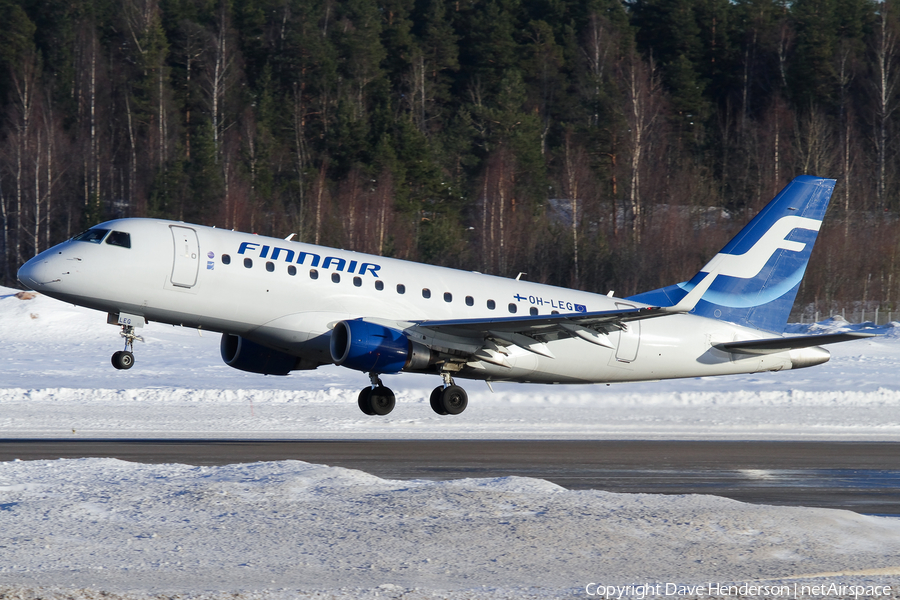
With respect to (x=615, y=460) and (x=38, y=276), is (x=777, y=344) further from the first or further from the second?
(x=38, y=276)

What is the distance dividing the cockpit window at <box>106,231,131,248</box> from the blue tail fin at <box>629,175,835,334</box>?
12952 mm

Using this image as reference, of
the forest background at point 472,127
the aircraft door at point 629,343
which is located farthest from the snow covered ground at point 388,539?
the forest background at point 472,127

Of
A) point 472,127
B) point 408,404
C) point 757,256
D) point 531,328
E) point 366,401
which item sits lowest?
point 408,404

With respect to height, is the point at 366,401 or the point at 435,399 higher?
the point at 435,399

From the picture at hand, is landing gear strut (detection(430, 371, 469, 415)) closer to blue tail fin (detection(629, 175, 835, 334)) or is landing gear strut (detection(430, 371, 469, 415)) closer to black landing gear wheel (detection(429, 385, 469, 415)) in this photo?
black landing gear wheel (detection(429, 385, 469, 415))

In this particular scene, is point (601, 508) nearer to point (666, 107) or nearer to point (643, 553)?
point (643, 553)

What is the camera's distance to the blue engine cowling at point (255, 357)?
23.7 metres

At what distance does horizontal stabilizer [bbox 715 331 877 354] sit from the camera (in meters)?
23.8

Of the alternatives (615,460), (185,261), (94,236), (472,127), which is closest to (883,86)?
(472,127)

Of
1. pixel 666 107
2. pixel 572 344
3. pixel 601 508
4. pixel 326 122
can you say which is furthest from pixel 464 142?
pixel 601 508

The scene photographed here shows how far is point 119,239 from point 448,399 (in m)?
7.96

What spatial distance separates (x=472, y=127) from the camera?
77.6 m

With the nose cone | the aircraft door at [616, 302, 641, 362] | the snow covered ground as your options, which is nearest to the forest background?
the aircraft door at [616, 302, 641, 362]

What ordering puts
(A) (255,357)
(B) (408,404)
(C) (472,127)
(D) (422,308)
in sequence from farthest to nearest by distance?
(C) (472,127)
(B) (408,404)
(A) (255,357)
(D) (422,308)
